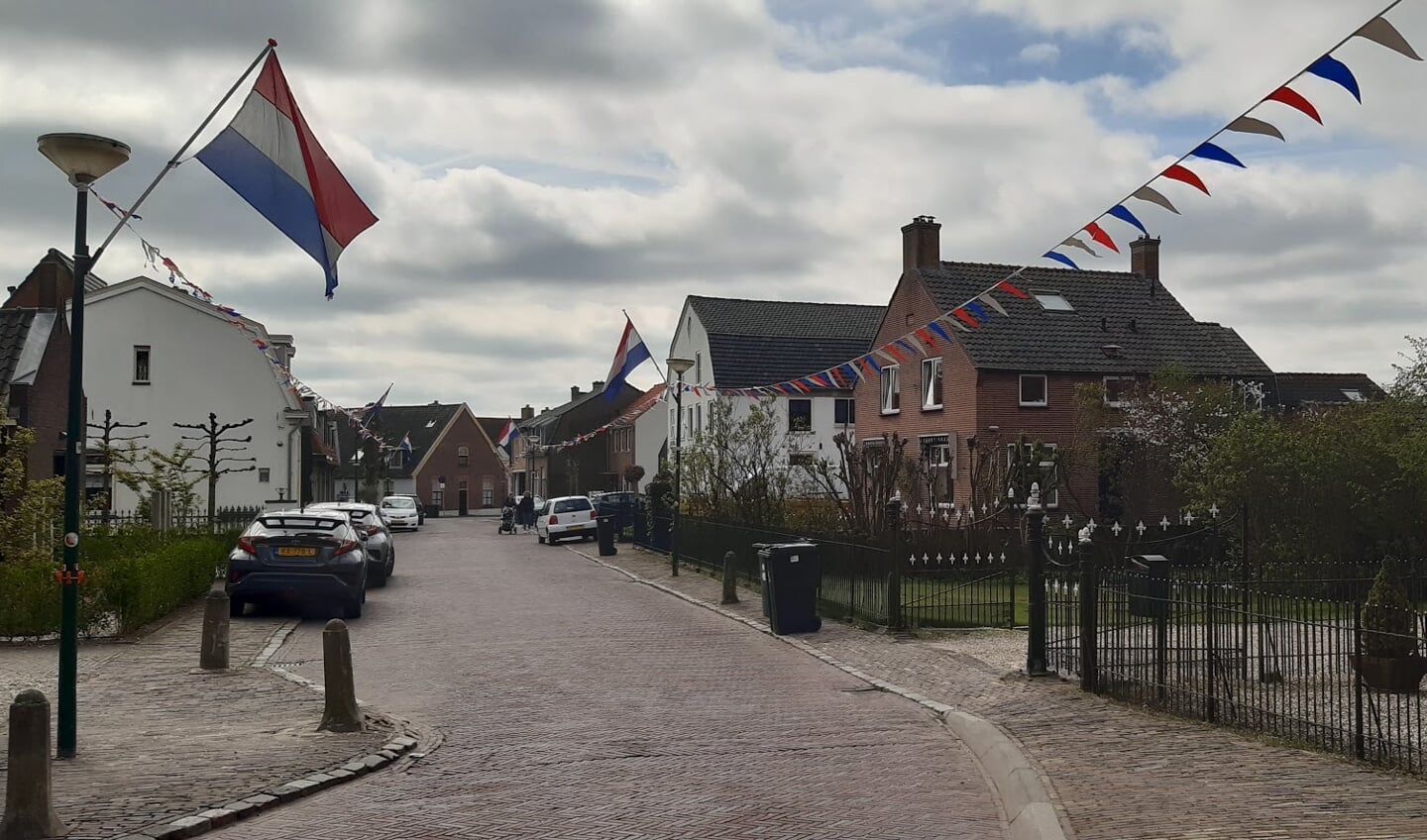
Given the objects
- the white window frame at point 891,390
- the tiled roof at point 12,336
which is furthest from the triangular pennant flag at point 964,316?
the white window frame at point 891,390

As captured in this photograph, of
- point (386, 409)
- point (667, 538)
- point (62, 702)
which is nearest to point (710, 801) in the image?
point (62, 702)

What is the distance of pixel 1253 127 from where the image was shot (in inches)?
414

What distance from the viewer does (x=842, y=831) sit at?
7027 millimetres

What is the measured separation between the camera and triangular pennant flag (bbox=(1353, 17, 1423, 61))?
9086 mm

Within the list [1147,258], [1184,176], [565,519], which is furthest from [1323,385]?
[1184,176]

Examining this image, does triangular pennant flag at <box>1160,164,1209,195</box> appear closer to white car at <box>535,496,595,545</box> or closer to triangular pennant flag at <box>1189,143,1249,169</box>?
triangular pennant flag at <box>1189,143,1249,169</box>

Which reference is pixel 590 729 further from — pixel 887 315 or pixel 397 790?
pixel 887 315

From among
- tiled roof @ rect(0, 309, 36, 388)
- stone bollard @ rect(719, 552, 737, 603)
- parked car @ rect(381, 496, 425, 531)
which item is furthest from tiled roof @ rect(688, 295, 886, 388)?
stone bollard @ rect(719, 552, 737, 603)

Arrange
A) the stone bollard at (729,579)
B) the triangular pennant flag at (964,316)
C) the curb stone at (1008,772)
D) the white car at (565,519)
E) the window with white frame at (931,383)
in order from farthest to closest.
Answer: the white car at (565,519) < the window with white frame at (931,383) < the triangular pennant flag at (964,316) < the stone bollard at (729,579) < the curb stone at (1008,772)

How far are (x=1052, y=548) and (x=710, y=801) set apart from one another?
14.4 meters

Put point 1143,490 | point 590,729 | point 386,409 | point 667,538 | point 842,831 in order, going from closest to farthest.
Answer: point 842,831 → point 590,729 → point 667,538 → point 1143,490 → point 386,409

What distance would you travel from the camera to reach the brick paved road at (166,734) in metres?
7.43

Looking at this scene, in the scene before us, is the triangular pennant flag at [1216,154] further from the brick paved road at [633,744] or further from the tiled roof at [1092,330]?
the tiled roof at [1092,330]

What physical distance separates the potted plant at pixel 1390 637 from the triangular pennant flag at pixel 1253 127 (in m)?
3.65
